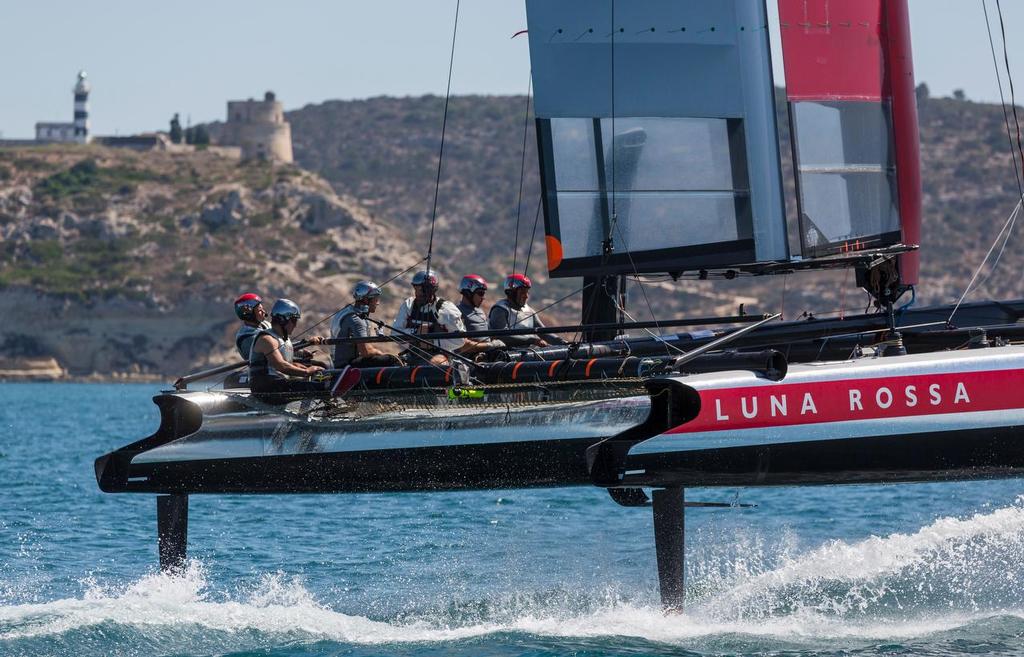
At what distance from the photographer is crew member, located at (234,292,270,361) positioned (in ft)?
36.0

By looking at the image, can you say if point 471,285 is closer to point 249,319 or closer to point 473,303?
point 473,303

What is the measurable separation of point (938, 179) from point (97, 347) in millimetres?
60836

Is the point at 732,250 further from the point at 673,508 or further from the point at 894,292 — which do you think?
the point at 673,508

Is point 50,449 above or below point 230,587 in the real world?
above

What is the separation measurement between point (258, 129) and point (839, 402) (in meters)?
120

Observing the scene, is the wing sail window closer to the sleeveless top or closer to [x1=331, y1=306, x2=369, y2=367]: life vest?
[x1=331, y1=306, x2=369, y2=367]: life vest

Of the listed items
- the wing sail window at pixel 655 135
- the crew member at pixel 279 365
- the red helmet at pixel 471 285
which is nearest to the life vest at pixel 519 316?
the red helmet at pixel 471 285

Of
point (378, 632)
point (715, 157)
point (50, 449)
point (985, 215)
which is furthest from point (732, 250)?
point (985, 215)

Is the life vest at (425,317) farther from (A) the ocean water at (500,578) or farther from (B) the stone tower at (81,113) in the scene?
(B) the stone tower at (81,113)

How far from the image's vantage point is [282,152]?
126 meters

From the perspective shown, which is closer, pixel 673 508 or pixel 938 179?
pixel 673 508

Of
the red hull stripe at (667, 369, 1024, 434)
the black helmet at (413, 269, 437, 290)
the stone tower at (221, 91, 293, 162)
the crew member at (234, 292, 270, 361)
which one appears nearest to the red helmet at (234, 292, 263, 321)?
the crew member at (234, 292, 270, 361)

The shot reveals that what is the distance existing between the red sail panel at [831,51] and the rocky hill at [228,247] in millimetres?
51218

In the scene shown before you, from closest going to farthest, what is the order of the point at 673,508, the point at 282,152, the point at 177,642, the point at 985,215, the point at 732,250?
1. the point at 177,642
2. the point at 673,508
3. the point at 732,250
4. the point at 985,215
5. the point at 282,152
